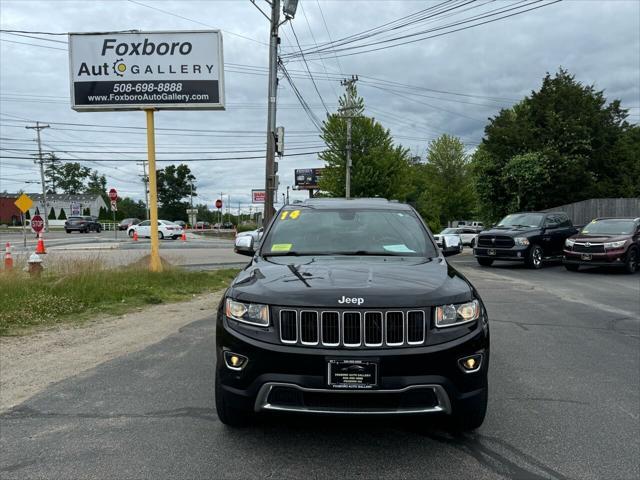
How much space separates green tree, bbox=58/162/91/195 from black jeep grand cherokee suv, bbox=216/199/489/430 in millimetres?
130803

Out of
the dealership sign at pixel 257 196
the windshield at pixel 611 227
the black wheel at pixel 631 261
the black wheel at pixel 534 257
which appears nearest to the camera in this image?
the black wheel at pixel 631 261

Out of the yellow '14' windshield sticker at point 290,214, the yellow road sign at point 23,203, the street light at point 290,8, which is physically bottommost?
the yellow '14' windshield sticker at point 290,214

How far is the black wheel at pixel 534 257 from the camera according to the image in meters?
16.5

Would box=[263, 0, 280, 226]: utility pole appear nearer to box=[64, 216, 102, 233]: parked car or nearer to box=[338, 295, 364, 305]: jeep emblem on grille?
box=[338, 295, 364, 305]: jeep emblem on grille

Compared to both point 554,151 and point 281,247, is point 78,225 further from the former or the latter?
point 281,247

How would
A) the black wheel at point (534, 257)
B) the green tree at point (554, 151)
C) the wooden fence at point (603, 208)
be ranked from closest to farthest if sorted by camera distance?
the black wheel at point (534, 257) → the wooden fence at point (603, 208) → the green tree at point (554, 151)

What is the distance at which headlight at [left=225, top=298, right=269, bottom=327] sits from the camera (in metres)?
3.17

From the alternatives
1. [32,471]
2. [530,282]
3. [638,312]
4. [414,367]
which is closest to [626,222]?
[530,282]

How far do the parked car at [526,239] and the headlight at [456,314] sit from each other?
14.1m

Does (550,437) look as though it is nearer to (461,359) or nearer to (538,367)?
(461,359)

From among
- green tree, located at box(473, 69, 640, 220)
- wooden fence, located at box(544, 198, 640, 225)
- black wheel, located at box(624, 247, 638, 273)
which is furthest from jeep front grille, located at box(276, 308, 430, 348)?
green tree, located at box(473, 69, 640, 220)

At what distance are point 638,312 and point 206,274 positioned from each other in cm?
930

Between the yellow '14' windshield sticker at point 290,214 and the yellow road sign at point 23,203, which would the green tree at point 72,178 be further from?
the yellow '14' windshield sticker at point 290,214

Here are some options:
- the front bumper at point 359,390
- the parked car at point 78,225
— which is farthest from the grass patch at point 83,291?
the parked car at point 78,225
